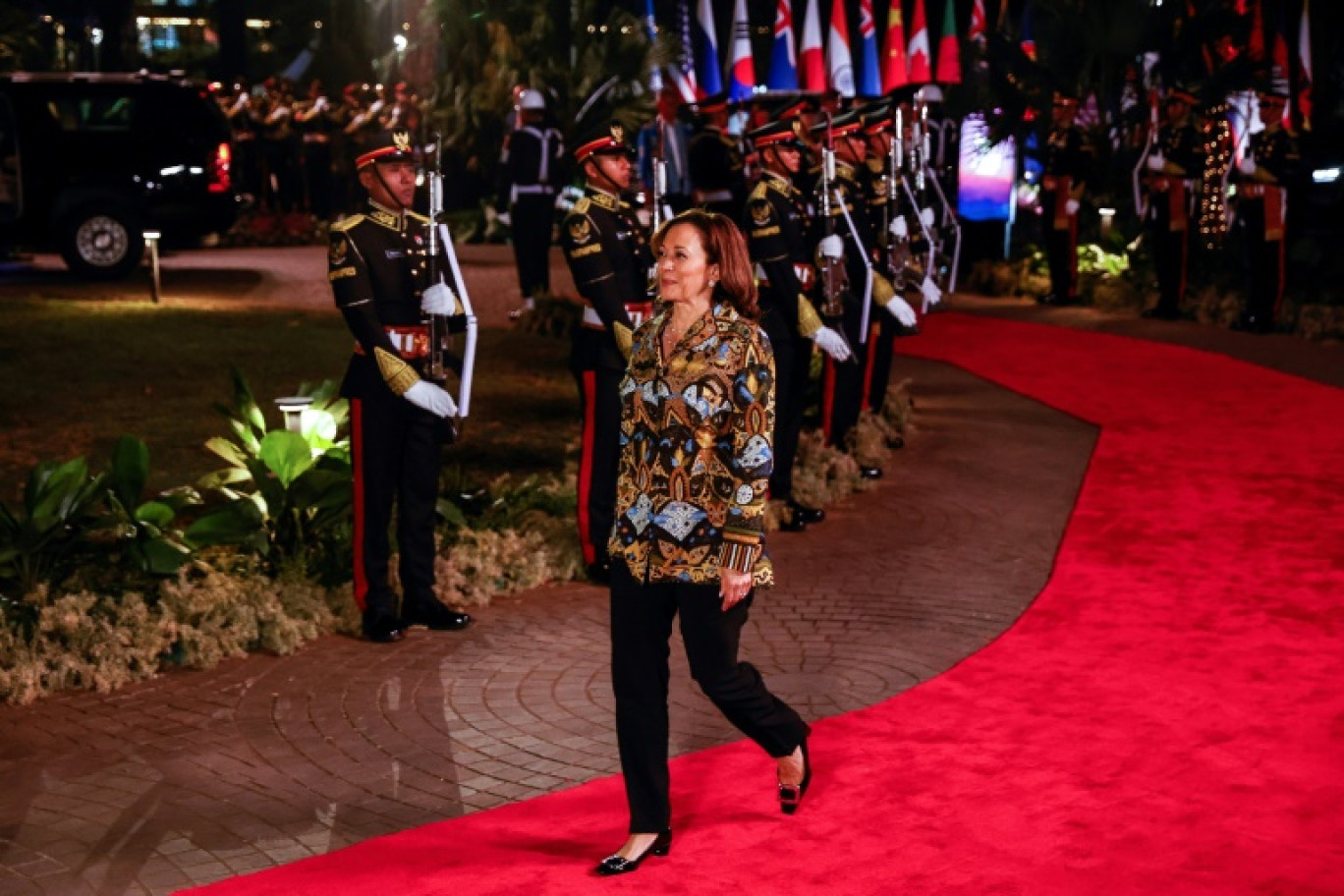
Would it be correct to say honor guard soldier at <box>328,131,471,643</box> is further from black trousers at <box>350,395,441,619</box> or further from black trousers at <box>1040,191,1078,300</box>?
black trousers at <box>1040,191,1078,300</box>

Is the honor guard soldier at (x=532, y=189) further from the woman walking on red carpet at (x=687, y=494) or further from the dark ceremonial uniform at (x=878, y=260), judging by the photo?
the woman walking on red carpet at (x=687, y=494)

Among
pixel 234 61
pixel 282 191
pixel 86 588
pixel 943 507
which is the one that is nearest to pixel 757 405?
pixel 86 588

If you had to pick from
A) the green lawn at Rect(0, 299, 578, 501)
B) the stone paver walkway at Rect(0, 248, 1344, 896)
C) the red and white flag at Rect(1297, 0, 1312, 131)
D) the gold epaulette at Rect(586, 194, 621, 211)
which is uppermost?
the red and white flag at Rect(1297, 0, 1312, 131)

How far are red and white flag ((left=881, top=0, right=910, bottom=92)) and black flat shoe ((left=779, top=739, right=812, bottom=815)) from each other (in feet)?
74.1

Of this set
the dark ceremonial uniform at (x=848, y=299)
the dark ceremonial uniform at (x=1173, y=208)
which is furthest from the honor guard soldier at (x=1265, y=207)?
the dark ceremonial uniform at (x=848, y=299)

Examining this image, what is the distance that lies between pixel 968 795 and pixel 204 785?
244 cm

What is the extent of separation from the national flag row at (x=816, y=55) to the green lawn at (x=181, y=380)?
10699mm

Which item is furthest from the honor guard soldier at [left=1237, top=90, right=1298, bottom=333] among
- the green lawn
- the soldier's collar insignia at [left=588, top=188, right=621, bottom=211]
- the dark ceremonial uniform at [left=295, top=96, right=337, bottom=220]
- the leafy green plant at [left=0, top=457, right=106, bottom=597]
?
the dark ceremonial uniform at [left=295, top=96, right=337, bottom=220]

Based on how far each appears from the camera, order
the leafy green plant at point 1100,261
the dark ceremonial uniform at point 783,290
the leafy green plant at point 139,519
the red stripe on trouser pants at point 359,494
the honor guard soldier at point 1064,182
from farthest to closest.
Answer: the leafy green plant at point 1100,261, the honor guard soldier at point 1064,182, the dark ceremonial uniform at point 783,290, the leafy green plant at point 139,519, the red stripe on trouser pants at point 359,494

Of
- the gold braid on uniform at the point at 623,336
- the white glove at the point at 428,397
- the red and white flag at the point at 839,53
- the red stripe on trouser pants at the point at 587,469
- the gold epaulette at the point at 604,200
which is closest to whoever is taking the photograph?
the white glove at the point at 428,397

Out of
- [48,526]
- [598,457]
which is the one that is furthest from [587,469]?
[48,526]

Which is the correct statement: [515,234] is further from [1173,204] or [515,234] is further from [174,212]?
[1173,204]

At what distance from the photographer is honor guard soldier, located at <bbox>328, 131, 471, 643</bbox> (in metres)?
7.07

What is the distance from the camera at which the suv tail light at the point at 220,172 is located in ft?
69.8
